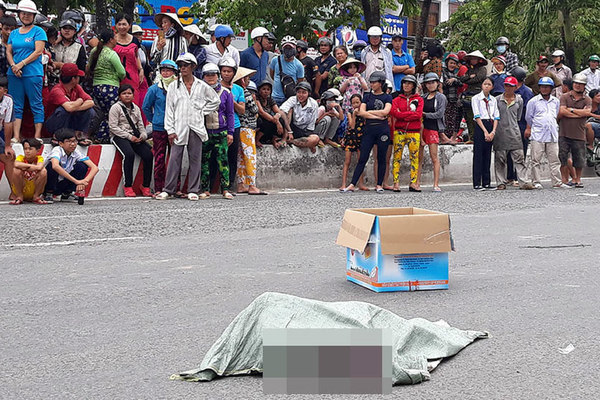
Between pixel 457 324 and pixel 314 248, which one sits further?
pixel 314 248

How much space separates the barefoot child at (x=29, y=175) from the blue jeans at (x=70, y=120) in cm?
106

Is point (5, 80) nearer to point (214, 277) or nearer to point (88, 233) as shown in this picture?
point (88, 233)

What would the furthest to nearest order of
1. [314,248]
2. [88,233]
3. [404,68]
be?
[404,68]
[88,233]
[314,248]

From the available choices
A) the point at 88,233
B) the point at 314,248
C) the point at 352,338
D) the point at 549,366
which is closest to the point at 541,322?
the point at 549,366

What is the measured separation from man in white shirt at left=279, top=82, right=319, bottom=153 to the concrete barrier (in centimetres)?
19

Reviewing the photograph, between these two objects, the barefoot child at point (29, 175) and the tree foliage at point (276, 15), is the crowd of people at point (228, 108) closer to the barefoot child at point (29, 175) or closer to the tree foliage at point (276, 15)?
the barefoot child at point (29, 175)

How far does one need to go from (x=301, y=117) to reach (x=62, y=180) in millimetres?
4693

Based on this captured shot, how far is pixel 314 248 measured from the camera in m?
8.78

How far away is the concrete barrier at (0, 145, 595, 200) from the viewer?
13.9 metres

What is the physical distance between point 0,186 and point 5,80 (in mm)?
1470

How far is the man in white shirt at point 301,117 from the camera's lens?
15703 millimetres

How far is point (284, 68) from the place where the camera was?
16.0 meters

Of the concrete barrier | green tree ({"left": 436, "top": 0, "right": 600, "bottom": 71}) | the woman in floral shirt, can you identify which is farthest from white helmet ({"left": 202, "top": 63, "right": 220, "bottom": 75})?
green tree ({"left": 436, "top": 0, "right": 600, "bottom": 71})

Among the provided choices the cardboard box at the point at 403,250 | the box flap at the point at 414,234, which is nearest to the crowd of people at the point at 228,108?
the cardboard box at the point at 403,250
